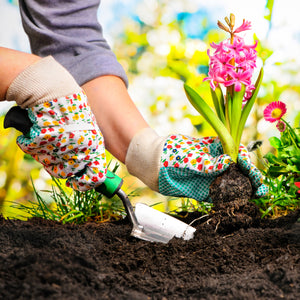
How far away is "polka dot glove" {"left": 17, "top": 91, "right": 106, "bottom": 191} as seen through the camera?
3.24 feet

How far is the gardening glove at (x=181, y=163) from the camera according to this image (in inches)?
46.0

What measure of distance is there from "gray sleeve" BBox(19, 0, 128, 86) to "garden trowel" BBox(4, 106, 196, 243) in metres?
0.39

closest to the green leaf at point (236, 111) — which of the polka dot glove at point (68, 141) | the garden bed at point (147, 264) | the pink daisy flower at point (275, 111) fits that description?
the pink daisy flower at point (275, 111)

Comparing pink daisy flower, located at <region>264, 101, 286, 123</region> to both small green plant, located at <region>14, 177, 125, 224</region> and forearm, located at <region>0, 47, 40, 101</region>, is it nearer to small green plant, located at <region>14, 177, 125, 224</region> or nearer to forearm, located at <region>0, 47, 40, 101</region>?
small green plant, located at <region>14, 177, 125, 224</region>

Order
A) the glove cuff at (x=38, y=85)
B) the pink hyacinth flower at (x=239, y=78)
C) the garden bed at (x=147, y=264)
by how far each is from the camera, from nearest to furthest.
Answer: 1. the garden bed at (x=147, y=264)
2. the glove cuff at (x=38, y=85)
3. the pink hyacinth flower at (x=239, y=78)

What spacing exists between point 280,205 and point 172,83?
1.06 metres

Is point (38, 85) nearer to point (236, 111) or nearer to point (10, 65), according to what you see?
point (10, 65)

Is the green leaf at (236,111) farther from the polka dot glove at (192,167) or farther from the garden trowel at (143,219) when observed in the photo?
the garden trowel at (143,219)

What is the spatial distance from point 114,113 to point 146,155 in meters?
0.20

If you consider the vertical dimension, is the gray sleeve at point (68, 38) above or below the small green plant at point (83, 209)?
above

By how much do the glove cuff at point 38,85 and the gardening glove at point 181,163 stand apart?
36cm

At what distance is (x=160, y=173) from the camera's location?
1231mm

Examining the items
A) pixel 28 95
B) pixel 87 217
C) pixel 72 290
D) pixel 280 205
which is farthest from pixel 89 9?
pixel 72 290

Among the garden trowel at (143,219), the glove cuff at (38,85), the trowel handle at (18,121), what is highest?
the glove cuff at (38,85)
